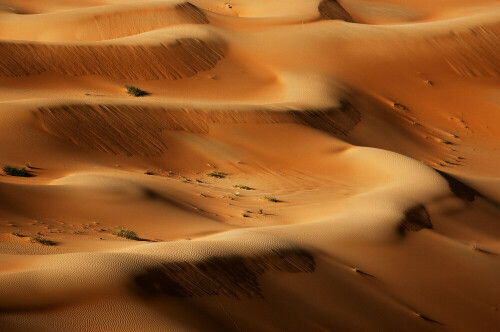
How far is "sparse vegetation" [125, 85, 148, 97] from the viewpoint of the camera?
20416mm

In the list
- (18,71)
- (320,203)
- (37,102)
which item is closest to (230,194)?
(320,203)

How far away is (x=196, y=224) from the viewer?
1188 cm

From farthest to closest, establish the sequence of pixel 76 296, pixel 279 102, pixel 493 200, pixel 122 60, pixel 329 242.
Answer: pixel 122 60
pixel 279 102
pixel 493 200
pixel 329 242
pixel 76 296

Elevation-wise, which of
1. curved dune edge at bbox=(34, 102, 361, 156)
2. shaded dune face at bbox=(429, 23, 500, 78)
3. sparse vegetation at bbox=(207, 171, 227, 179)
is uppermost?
shaded dune face at bbox=(429, 23, 500, 78)

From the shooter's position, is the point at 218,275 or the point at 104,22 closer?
the point at 218,275

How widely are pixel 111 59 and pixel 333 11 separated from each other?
413 inches

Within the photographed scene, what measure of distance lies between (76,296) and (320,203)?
6859 mm

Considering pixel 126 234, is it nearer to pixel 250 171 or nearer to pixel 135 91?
pixel 250 171

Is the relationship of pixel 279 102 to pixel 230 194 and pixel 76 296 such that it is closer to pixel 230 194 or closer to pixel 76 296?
pixel 230 194

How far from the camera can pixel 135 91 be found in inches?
806

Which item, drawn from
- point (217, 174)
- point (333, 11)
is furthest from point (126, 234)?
point (333, 11)

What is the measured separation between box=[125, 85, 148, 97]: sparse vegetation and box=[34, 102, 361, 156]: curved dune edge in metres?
2.82

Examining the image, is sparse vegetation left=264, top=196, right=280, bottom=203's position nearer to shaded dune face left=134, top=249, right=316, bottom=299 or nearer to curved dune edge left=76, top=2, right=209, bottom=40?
shaded dune face left=134, top=249, right=316, bottom=299

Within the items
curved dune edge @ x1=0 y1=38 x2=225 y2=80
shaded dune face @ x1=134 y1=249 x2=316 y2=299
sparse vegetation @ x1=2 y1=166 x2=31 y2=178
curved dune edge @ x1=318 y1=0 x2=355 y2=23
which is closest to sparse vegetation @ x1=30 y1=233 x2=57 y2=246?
shaded dune face @ x1=134 y1=249 x2=316 y2=299
